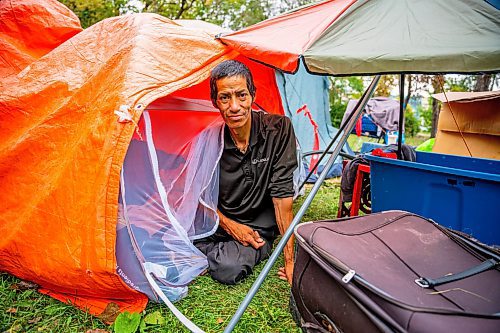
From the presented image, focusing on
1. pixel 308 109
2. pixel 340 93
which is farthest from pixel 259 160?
pixel 340 93

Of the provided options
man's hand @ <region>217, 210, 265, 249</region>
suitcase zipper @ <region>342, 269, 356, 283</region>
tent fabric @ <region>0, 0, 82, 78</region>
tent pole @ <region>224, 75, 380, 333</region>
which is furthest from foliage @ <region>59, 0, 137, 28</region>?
suitcase zipper @ <region>342, 269, 356, 283</region>

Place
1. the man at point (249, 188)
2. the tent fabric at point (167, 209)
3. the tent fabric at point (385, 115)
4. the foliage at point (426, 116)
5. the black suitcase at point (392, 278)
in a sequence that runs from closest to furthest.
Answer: the black suitcase at point (392, 278) < the tent fabric at point (167, 209) < the man at point (249, 188) < the tent fabric at point (385, 115) < the foliage at point (426, 116)

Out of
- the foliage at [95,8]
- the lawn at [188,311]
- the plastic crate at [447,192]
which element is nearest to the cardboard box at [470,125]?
the plastic crate at [447,192]

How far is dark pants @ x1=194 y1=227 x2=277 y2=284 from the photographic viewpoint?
2.28 metres

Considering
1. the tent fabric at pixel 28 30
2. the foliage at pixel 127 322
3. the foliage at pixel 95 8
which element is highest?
the foliage at pixel 95 8

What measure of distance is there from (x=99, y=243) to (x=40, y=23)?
2.00 meters

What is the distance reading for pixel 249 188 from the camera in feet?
7.98

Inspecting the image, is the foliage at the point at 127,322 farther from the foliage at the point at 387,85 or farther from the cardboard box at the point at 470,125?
the foliage at the point at 387,85

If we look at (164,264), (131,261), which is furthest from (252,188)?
(131,261)

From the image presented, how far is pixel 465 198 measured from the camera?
176cm

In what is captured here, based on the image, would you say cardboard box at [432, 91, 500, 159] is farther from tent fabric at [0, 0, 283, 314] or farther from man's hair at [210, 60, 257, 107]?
tent fabric at [0, 0, 283, 314]

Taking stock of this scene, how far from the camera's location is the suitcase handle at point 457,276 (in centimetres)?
119

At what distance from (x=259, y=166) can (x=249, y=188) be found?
17 cm

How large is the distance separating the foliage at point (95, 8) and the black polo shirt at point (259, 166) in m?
3.26
